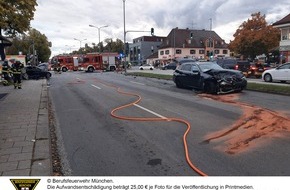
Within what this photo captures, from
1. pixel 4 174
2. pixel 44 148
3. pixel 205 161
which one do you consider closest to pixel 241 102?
pixel 205 161

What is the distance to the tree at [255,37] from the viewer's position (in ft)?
180

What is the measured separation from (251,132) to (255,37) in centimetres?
5168

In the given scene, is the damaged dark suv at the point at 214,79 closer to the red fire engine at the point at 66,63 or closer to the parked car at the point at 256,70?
the parked car at the point at 256,70

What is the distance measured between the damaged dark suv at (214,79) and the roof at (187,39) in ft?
235

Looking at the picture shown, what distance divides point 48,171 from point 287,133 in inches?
204

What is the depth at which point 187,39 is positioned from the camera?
9188 cm

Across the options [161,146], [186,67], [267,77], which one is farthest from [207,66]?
[161,146]

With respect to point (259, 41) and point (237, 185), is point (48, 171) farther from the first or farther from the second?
point (259, 41)

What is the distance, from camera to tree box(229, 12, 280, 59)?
54.9m

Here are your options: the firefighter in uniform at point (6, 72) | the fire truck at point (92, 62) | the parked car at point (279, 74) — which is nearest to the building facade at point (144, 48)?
the fire truck at point (92, 62)

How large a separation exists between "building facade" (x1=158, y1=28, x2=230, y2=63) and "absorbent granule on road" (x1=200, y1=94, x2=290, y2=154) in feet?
260

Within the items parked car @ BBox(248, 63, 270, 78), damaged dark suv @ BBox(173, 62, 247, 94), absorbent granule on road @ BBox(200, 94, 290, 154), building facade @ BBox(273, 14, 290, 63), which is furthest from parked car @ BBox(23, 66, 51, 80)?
building facade @ BBox(273, 14, 290, 63)

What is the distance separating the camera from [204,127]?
7.98 metres

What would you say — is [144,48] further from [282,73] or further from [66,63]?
[282,73]
